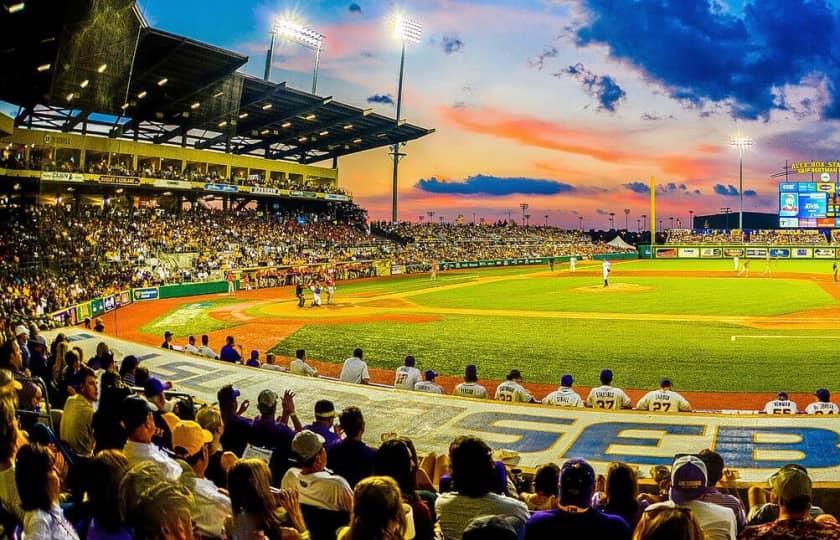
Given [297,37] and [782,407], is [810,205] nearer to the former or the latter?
[297,37]

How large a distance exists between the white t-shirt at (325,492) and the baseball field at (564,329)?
12.4 m

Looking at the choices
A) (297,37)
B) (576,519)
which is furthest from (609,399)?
(297,37)

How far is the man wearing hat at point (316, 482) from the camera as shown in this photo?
436 cm


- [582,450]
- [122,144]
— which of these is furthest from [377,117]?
[582,450]

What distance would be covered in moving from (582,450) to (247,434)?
443 centimetres

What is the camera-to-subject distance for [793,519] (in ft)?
12.1

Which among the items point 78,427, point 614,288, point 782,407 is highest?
point 78,427

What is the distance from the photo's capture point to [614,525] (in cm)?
334

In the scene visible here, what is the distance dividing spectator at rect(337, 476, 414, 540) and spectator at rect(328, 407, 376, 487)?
213 centimetres

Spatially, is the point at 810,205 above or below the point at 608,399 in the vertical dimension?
above

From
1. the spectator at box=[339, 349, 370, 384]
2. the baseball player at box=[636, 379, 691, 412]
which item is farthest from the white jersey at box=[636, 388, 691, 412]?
the spectator at box=[339, 349, 370, 384]

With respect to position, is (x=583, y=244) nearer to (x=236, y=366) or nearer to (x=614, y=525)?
(x=236, y=366)

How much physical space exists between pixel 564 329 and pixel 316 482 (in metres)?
21.0

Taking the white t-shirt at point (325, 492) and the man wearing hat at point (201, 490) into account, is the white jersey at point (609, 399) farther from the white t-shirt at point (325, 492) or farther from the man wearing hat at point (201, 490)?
the man wearing hat at point (201, 490)
